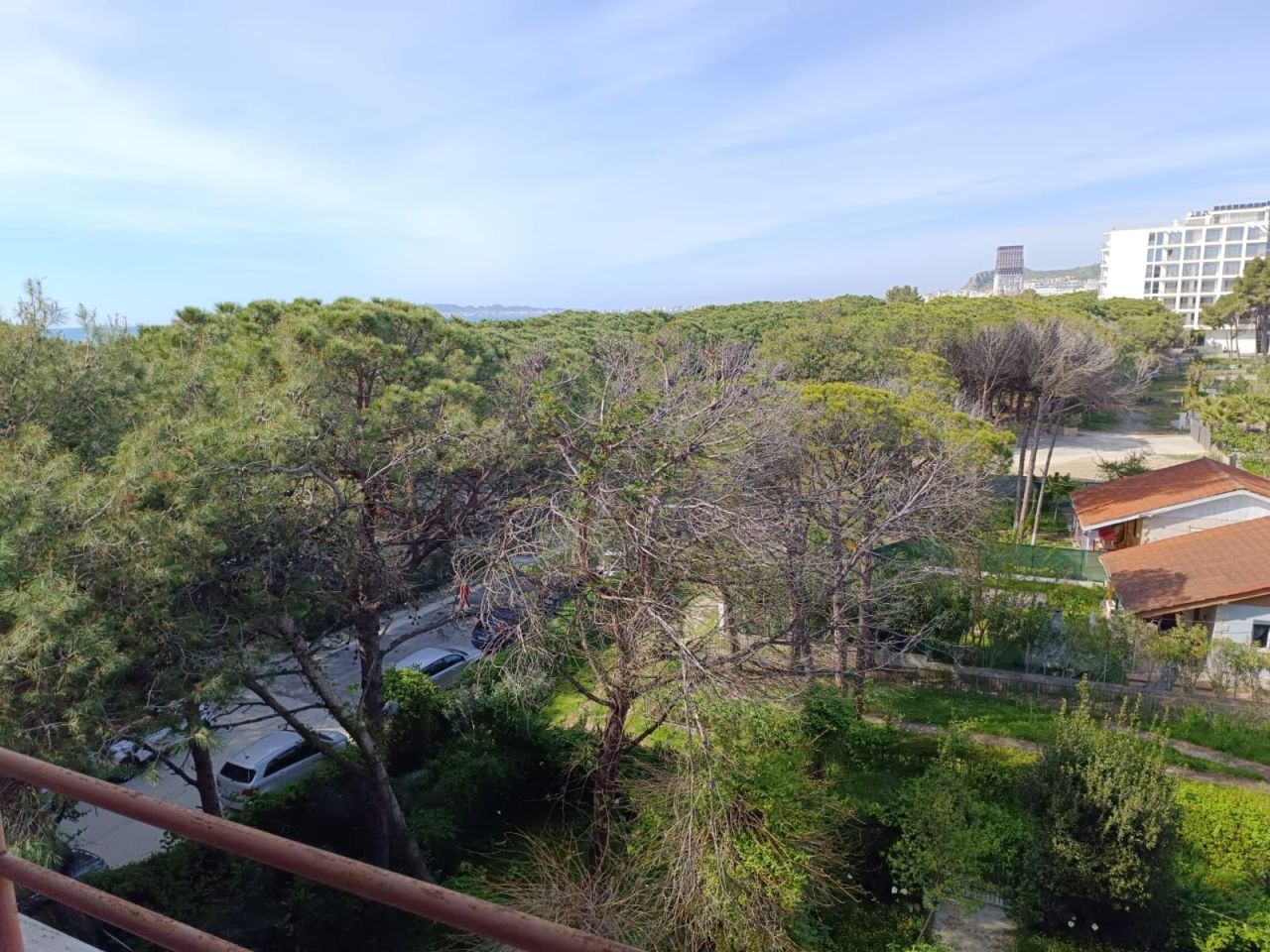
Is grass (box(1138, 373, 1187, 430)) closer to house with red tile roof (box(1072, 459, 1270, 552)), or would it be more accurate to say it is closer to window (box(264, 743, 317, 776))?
house with red tile roof (box(1072, 459, 1270, 552))

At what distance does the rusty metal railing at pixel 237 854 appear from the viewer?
1113mm

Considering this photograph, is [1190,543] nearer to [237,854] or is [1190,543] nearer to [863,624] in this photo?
[863,624]

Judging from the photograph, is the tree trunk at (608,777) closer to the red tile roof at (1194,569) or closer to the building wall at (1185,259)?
the red tile roof at (1194,569)

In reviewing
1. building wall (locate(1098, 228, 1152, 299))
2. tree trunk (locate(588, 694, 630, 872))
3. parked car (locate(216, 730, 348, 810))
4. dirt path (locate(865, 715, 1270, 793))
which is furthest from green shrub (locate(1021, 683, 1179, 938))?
building wall (locate(1098, 228, 1152, 299))

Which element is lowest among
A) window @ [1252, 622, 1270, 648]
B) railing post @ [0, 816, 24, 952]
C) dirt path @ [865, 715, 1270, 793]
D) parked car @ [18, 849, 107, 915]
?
dirt path @ [865, 715, 1270, 793]

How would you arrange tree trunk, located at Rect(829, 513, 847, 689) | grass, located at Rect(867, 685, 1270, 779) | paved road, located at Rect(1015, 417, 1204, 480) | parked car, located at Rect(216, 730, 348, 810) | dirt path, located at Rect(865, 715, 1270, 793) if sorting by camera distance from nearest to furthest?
tree trunk, located at Rect(829, 513, 847, 689), dirt path, located at Rect(865, 715, 1270, 793), parked car, located at Rect(216, 730, 348, 810), grass, located at Rect(867, 685, 1270, 779), paved road, located at Rect(1015, 417, 1204, 480)

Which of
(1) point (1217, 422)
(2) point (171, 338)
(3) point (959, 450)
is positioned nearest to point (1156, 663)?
(3) point (959, 450)

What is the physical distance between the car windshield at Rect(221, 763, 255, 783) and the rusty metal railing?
9836 mm

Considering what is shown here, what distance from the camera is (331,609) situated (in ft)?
28.0

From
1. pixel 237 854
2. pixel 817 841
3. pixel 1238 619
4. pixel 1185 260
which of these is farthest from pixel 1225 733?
pixel 1185 260

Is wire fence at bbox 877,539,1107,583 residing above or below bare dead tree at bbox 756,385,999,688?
below

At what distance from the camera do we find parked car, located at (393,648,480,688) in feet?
44.9

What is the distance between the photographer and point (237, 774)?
1038cm

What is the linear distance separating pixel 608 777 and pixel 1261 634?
11.3 meters
